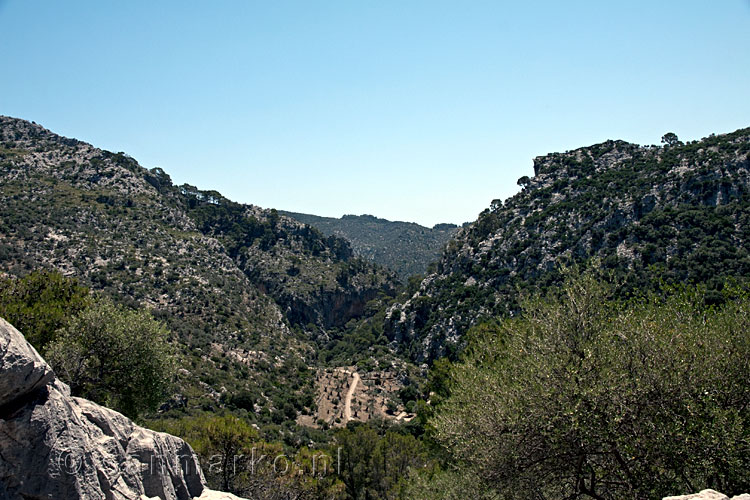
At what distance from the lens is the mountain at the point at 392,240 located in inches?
6166

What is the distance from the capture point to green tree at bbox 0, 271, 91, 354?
765 inches

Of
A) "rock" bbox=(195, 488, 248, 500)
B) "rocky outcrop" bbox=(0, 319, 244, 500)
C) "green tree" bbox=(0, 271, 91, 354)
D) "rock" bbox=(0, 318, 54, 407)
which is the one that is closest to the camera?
"rock" bbox=(0, 318, 54, 407)

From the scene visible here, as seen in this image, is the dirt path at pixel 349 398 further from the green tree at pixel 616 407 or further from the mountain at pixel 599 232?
the green tree at pixel 616 407

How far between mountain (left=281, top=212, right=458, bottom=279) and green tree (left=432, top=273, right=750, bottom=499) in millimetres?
130072

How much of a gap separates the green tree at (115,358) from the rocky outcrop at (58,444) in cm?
945

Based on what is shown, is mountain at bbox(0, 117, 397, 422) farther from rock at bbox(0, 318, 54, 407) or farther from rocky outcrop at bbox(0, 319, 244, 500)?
rock at bbox(0, 318, 54, 407)

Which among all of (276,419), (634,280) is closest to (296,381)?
(276,419)

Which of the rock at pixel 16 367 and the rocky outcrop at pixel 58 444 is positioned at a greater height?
the rock at pixel 16 367

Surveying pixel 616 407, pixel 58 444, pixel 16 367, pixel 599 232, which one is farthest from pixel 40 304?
pixel 599 232

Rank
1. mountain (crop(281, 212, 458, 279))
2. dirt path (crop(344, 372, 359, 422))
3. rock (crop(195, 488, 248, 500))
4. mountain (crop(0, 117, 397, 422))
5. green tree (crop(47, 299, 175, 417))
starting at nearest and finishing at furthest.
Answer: rock (crop(195, 488, 248, 500))
green tree (crop(47, 299, 175, 417))
mountain (crop(0, 117, 397, 422))
dirt path (crop(344, 372, 359, 422))
mountain (crop(281, 212, 458, 279))

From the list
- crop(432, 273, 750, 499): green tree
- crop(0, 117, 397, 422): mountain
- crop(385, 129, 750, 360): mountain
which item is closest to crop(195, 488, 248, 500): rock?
crop(432, 273, 750, 499): green tree

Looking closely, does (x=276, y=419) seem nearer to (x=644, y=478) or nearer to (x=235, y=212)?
(x=644, y=478)

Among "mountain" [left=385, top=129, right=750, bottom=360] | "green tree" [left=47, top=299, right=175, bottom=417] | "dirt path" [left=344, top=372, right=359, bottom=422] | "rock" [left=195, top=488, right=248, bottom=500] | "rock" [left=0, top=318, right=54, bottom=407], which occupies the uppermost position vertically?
"mountain" [left=385, top=129, right=750, bottom=360]

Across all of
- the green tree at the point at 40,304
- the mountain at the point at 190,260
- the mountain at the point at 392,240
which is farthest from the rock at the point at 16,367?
the mountain at the point at 392,240
